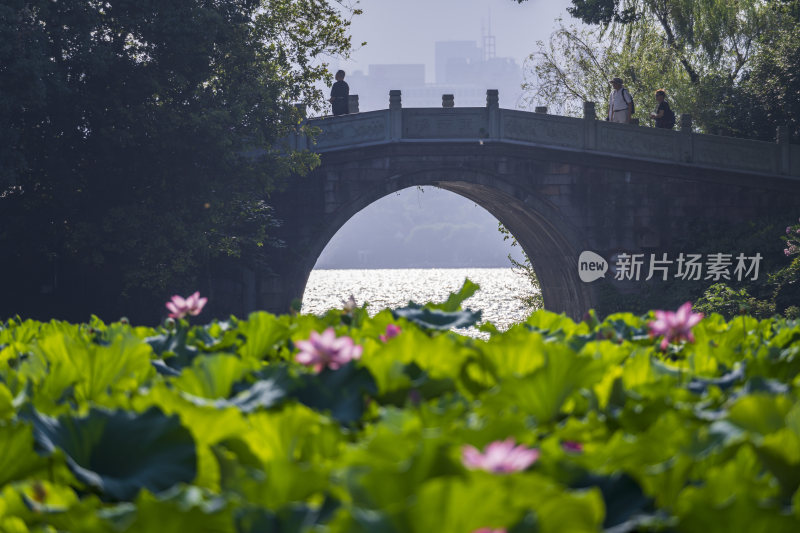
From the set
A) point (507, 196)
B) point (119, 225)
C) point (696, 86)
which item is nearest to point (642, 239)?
point (507, 196)

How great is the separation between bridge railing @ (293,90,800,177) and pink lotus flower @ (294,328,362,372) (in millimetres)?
16614

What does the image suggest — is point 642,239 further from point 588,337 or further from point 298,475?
point 298,475

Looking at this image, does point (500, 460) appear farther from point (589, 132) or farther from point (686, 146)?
point (686, 146)

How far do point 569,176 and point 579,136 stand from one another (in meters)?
0.89

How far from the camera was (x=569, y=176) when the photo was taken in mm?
19297

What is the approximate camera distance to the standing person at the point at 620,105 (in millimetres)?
18922

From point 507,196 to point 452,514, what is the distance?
18952 mm

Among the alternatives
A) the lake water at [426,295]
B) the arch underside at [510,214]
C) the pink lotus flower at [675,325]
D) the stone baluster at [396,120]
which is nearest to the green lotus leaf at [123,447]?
the lake water at [426,295]

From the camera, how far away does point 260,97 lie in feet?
43.9

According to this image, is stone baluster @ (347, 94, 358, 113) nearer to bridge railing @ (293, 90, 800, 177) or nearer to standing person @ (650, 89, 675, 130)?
bridge railing @ (293, 90, 800, 177)

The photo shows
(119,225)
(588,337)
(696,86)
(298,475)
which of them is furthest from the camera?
(696,86)

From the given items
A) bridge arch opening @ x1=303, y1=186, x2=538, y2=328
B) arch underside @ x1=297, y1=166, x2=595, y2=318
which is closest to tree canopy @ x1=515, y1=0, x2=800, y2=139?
arch underside @ x1=297, y1=166, x2=595, y2=318

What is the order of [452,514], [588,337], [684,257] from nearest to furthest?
1. [452,514]
2. [588,337]
3. [684,257]

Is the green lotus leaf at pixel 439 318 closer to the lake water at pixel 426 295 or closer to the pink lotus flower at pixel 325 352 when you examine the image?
the lake water at pixel 426 295
